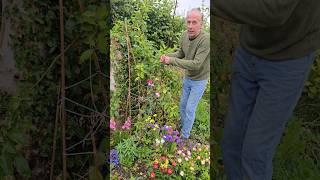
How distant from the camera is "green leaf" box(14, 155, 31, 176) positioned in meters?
3.21

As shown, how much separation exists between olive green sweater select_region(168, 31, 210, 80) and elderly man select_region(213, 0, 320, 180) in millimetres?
138

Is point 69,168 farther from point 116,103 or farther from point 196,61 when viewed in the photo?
point 196,61

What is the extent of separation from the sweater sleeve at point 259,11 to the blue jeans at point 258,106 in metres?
0.23

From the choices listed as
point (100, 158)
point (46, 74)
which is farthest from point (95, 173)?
point (46, 74)

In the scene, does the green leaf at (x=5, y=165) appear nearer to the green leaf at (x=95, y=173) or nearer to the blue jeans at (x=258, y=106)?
the green leaf at (x=95, y=173)

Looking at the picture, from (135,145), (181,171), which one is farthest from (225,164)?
(135,145)

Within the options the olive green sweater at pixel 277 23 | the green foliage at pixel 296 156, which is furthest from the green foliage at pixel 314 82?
the olive green sweater at pixel 277 23

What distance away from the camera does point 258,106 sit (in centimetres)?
271

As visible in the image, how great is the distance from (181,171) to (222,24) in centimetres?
75

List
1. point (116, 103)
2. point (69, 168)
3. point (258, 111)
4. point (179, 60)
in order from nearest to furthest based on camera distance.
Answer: point (258, 111) → point (179, 60) → point (116, 103) → point (69, 168)

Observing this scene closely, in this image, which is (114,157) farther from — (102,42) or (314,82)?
(314,82)

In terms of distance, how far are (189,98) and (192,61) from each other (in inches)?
6.8

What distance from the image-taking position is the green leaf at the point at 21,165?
10.5 feet

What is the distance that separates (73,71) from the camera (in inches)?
127
